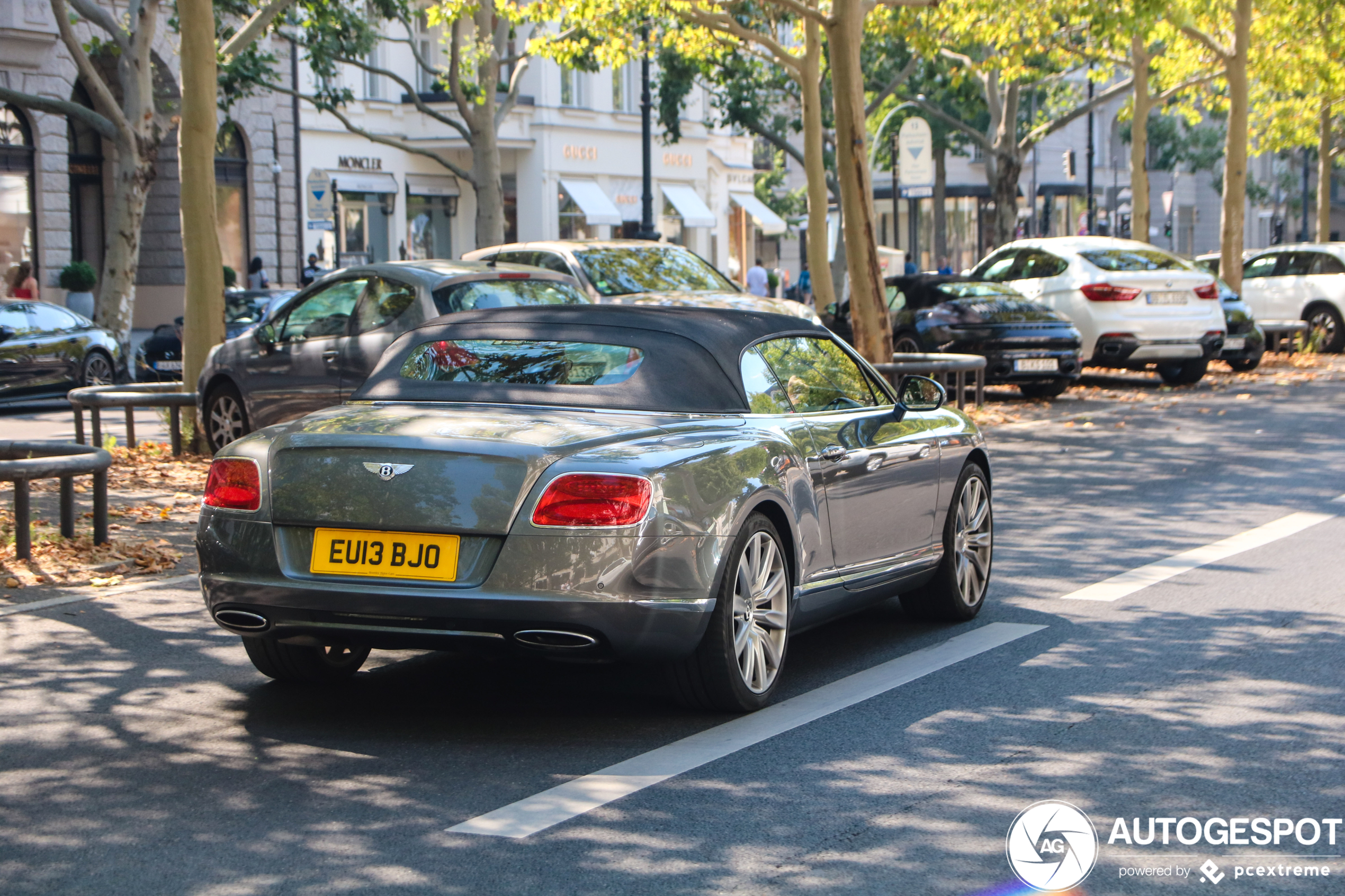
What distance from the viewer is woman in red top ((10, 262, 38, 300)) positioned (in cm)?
2722

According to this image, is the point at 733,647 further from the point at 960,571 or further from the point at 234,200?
the point at 234,200

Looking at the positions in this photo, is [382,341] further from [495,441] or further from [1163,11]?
[1163,11]

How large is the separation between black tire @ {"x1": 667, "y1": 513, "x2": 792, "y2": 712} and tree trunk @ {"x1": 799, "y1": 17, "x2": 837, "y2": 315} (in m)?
16.8

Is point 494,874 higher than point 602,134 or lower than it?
lower

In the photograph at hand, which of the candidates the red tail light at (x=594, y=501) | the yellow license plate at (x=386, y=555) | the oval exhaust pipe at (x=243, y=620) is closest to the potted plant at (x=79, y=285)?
the oval exhaust pipe at (x=243, y=620)

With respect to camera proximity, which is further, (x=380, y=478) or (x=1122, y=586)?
(x=1122, y=586)

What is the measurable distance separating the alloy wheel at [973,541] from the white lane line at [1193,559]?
53cm

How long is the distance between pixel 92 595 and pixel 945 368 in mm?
10626

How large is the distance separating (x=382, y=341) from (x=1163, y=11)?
16.0 metres

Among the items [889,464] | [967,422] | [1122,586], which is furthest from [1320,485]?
[889,464]

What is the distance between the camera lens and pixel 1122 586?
335 inches

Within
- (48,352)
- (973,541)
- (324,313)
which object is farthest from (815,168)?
(973,541)

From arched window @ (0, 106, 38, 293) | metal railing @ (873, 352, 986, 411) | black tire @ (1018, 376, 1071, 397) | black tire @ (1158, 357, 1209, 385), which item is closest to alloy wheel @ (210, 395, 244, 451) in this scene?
metal railing @ (873, 352, 986, 411)

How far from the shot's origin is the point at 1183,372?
22.3 m
